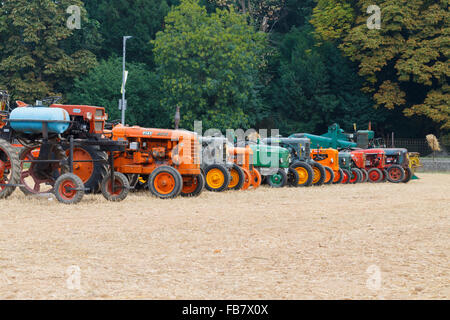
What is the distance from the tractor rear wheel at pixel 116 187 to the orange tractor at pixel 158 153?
0.90m

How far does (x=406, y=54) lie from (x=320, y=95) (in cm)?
631

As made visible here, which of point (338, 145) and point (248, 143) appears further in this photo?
point (338, 145)

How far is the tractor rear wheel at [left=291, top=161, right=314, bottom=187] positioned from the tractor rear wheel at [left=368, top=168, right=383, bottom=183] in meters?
4.73

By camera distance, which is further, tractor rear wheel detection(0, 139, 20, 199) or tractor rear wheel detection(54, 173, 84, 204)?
tractor rear wheel detection(0, 139, 20, 199)

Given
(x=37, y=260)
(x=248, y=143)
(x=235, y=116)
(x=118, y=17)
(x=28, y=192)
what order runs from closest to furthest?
(x=37, y=260)
(x=28, y=192)
(x=248, y=143)
(x=235, y=116)
(x=118, y=17)

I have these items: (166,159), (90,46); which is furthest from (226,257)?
(90,46)

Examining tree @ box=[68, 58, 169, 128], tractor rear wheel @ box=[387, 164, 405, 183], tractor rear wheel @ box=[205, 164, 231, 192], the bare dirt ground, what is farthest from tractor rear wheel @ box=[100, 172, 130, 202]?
tree @ box=[68, 58, 169, 128]

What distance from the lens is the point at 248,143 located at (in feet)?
57.9

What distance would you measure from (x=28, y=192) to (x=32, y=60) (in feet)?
93.2

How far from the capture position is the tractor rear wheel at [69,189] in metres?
11.3

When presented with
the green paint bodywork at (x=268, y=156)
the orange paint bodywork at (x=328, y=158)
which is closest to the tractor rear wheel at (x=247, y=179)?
the green paint bodywork at (x=268, y=156)

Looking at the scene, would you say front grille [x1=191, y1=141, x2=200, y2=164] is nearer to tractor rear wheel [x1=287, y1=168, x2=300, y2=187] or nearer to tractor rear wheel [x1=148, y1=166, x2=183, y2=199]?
tractor rear wheel [x1=148, y1=166, x2=183, y2=199]

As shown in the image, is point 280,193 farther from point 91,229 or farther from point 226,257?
point 226,257

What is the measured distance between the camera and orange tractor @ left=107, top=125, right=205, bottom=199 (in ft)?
43.7
